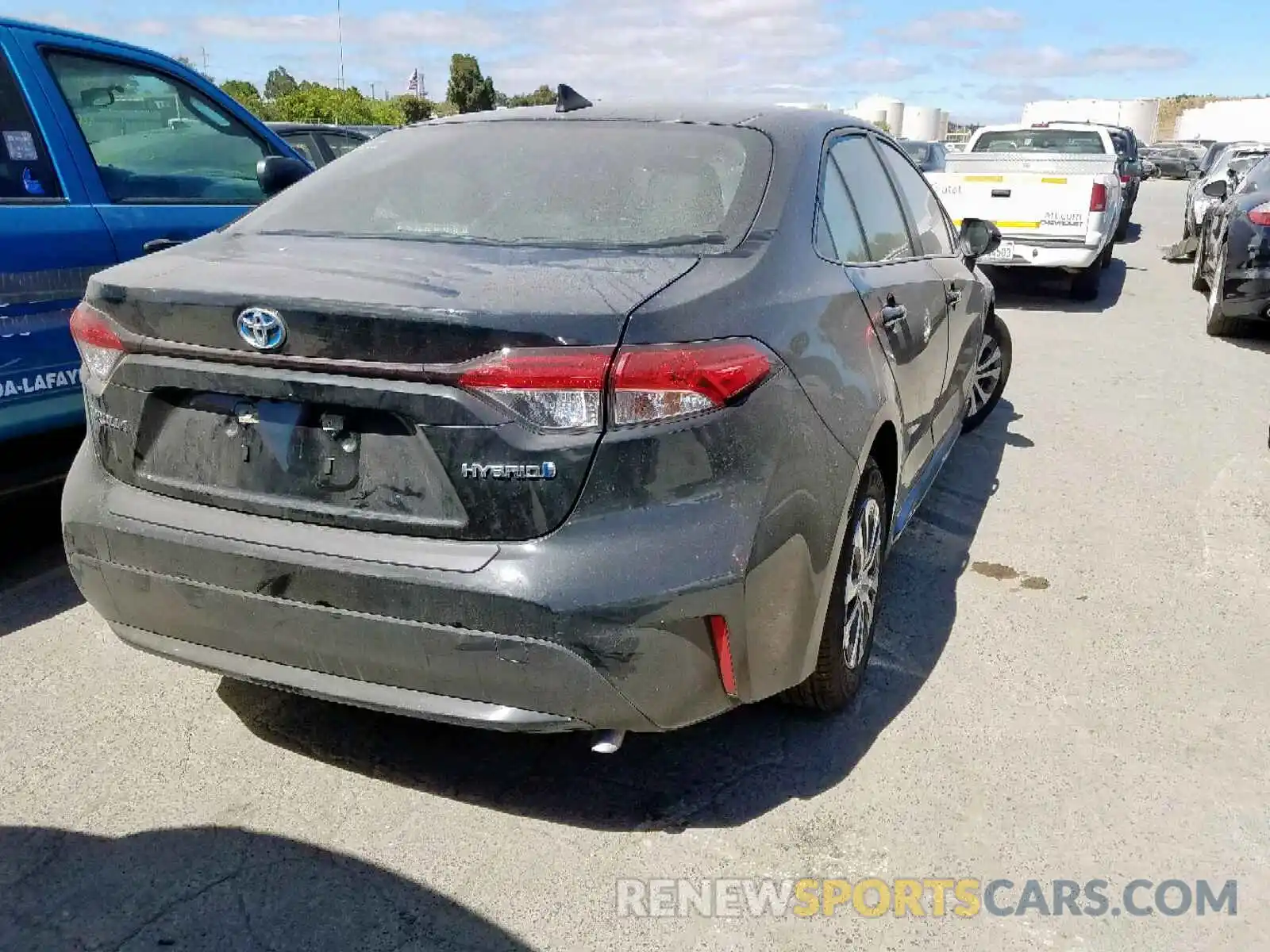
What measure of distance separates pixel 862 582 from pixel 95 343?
2104 mm

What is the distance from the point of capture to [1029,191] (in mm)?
10438

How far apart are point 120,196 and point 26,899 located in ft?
8.78

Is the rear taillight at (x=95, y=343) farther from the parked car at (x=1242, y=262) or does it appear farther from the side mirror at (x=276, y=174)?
the parked car at (x=1242, y=262)

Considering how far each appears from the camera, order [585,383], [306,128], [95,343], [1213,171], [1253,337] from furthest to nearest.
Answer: [1213,171]
[306,128]
[1253,337]
[95,343]
[585,383]

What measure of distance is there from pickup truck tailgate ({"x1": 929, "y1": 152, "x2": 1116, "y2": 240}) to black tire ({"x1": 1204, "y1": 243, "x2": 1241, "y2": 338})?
148cm

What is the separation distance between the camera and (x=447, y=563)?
2.23 metres

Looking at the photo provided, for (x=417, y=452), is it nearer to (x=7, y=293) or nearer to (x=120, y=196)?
(x=7, y=293)

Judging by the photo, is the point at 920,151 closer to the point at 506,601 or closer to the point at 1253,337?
the point at 1253,337

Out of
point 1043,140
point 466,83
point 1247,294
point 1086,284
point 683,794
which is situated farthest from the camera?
point 466,83

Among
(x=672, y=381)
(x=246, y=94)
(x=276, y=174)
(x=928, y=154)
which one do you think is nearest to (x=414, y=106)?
(x=246, y=94)

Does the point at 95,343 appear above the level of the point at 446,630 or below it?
above

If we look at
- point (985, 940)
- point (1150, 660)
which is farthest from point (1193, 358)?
point (985, 940)

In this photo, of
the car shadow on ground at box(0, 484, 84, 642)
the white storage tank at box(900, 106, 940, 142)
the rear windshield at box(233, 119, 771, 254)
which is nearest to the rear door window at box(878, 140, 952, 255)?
the rear windshield at box(233, 119, 771, 254)

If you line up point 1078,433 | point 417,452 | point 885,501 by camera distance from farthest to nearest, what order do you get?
point 1078,433 < point 885,501 < point 417,452
